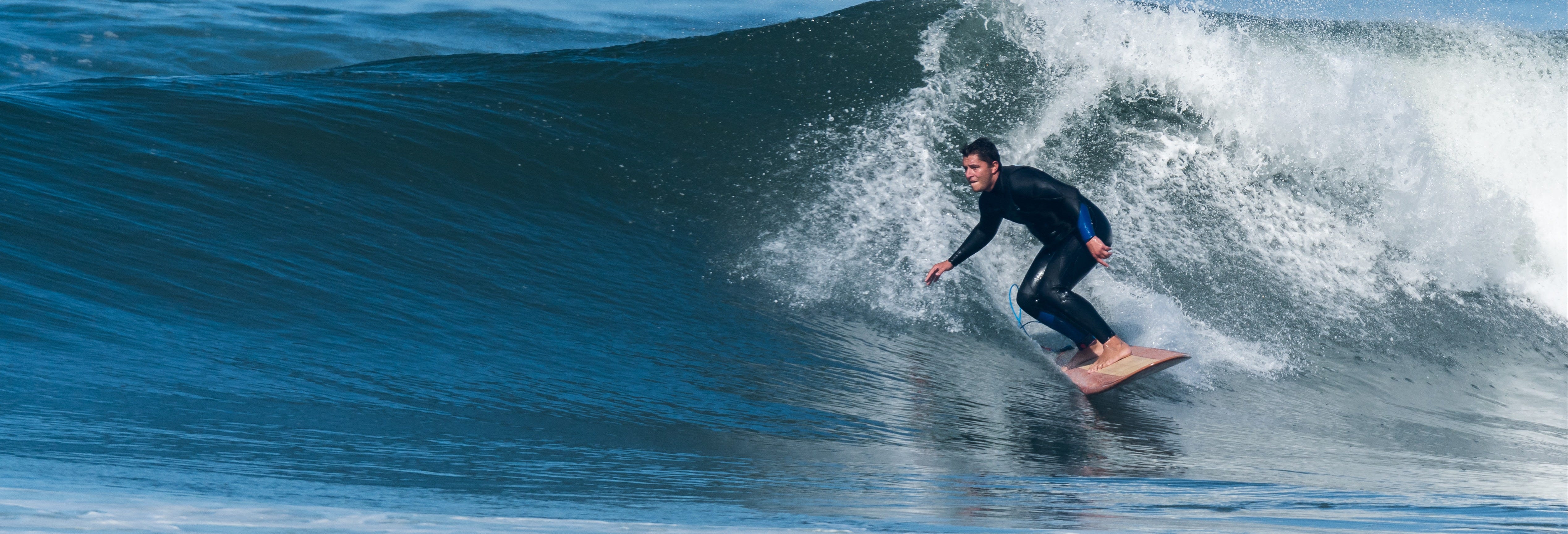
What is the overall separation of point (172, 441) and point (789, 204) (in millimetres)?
4495

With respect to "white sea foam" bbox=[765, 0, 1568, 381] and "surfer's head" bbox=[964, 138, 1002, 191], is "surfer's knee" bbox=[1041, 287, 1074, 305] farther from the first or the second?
"white sea foam" bbox=[765, 0, 1568, 381]

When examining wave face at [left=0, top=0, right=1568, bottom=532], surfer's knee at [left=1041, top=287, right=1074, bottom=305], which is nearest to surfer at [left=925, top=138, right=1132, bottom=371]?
surfer's knee at [left=1041, top=287, right=1074, bottom=305]

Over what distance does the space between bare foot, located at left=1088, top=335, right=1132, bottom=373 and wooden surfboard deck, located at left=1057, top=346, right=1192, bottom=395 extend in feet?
0.04

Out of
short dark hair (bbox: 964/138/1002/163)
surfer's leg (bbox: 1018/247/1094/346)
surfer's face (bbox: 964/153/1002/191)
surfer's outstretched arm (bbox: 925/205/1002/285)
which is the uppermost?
short dark hair (bbox: 964/138/1002/163)

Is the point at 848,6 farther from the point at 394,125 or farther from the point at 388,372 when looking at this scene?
the point at 388,372

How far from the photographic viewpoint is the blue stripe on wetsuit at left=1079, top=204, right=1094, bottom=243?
5.09m

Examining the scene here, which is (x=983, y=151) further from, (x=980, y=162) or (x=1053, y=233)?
(x=1053, y=233)

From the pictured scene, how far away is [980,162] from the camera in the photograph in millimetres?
5004

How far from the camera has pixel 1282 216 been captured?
26.6ft

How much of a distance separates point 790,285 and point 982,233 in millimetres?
1331

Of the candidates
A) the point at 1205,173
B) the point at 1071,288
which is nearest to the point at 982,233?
the point at 1071,288

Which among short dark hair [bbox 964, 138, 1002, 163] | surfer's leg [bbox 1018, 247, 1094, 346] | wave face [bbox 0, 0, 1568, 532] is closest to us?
wave face [bbox 0, 0, 1568, 532]

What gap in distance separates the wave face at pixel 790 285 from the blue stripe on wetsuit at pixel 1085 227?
81 centimetres

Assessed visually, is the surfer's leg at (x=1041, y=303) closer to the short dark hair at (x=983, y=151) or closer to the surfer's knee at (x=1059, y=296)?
the surfer's knee at (x=1059, y=296)
